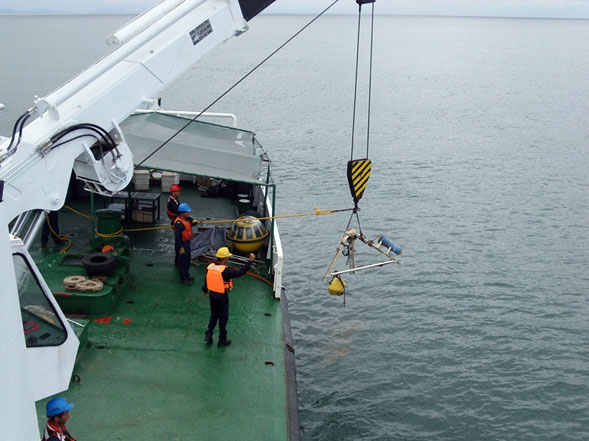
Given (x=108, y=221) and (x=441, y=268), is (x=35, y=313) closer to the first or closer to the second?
(x=108, y=221)

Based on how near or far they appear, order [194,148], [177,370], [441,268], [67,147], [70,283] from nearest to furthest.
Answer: [67,147], [177,370], [70,283], [194,148], [441,268]

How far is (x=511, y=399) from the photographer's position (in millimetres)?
11695

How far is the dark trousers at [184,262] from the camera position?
979cm

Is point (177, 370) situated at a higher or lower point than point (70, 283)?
lower

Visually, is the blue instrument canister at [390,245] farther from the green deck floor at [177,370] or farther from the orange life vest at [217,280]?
the orange life vest at [217,280]

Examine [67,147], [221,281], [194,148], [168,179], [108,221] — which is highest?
[194,148]

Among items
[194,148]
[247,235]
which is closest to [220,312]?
[247,235]

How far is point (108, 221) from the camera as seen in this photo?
35.7ft

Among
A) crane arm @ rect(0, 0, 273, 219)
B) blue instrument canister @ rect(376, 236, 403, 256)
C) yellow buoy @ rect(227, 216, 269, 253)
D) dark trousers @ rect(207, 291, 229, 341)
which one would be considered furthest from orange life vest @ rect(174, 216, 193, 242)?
crane arm @ rect(0, 0, 273, 219)

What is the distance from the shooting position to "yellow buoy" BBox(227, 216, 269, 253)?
1084cm

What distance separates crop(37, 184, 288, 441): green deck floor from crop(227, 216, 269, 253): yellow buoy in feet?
2.31

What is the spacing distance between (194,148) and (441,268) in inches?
327

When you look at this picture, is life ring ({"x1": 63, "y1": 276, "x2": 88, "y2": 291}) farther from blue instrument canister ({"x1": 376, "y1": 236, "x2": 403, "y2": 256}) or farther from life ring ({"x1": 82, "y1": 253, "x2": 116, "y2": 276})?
blue instrument canister ({"x1": 376, "y1": 236, "x2": 403, "y2": 256})

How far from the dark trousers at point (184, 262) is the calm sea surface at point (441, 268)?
10.7 ft
